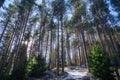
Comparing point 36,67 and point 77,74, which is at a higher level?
point 36,67

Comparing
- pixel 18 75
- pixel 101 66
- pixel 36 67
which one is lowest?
pixel 18 75

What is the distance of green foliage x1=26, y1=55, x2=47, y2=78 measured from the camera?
68.6 ft

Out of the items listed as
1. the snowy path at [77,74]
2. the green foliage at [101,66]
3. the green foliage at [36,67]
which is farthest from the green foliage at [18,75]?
the green foliage at [101,66]

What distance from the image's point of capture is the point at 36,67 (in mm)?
21016

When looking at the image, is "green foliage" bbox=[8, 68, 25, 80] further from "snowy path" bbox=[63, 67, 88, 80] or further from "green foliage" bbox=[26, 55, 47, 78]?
"snowy path" bbox=[63, 67, 88, 80]

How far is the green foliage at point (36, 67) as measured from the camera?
68.6 feet

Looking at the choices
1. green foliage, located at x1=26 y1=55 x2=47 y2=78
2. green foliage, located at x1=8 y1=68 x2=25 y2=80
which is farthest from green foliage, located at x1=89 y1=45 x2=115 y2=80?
green foliage, located at x1=26 y1=55 x2=47 y2=78

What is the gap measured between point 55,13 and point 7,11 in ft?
26.8

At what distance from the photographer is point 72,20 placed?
27688mm

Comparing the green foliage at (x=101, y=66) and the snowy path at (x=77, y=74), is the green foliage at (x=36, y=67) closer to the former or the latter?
the snowy path at (x=77, y=74)

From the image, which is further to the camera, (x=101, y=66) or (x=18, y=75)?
(x=18, y=75)

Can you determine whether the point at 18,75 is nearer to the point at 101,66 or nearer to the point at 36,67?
the point at 36,67

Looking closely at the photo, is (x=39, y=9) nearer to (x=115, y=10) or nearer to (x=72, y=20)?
(x=72, y=20)

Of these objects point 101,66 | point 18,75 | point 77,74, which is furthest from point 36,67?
point 101,66
